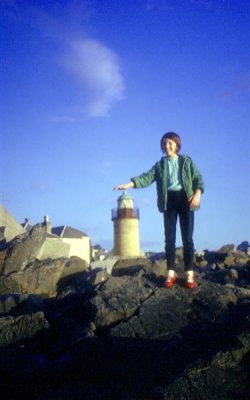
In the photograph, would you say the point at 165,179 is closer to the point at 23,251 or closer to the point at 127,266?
the point at 23,251

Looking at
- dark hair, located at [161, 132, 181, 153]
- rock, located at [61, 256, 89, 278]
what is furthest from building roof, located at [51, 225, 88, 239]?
dark hair, located at [161, 132, 181, 153]

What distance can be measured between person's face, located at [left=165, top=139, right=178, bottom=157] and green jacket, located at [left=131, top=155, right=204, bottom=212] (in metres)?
0.12

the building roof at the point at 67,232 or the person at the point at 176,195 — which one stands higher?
the building roof at the point at 67,232

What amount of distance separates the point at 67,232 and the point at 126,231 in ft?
32.7

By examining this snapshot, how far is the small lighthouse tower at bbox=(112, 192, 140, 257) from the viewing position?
33656mm

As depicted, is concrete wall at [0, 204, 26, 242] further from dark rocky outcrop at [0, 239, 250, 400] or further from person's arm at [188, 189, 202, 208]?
person's arm at [188, 189, 202, 208]

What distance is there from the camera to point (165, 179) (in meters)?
6.06

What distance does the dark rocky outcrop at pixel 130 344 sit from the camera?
322cm

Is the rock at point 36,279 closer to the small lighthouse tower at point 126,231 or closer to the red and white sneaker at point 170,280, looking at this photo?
the red and white sneaker at point 170,280

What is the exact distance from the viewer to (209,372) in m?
3.22

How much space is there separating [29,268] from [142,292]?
4112mm

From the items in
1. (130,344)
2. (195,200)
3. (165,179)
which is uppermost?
(165,179)

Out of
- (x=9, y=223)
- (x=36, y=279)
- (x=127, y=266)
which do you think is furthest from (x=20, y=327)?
(x=9, y=223)

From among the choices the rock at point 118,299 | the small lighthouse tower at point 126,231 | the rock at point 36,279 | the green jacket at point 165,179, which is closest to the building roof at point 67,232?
the small lighthouse tower at point 126,231
